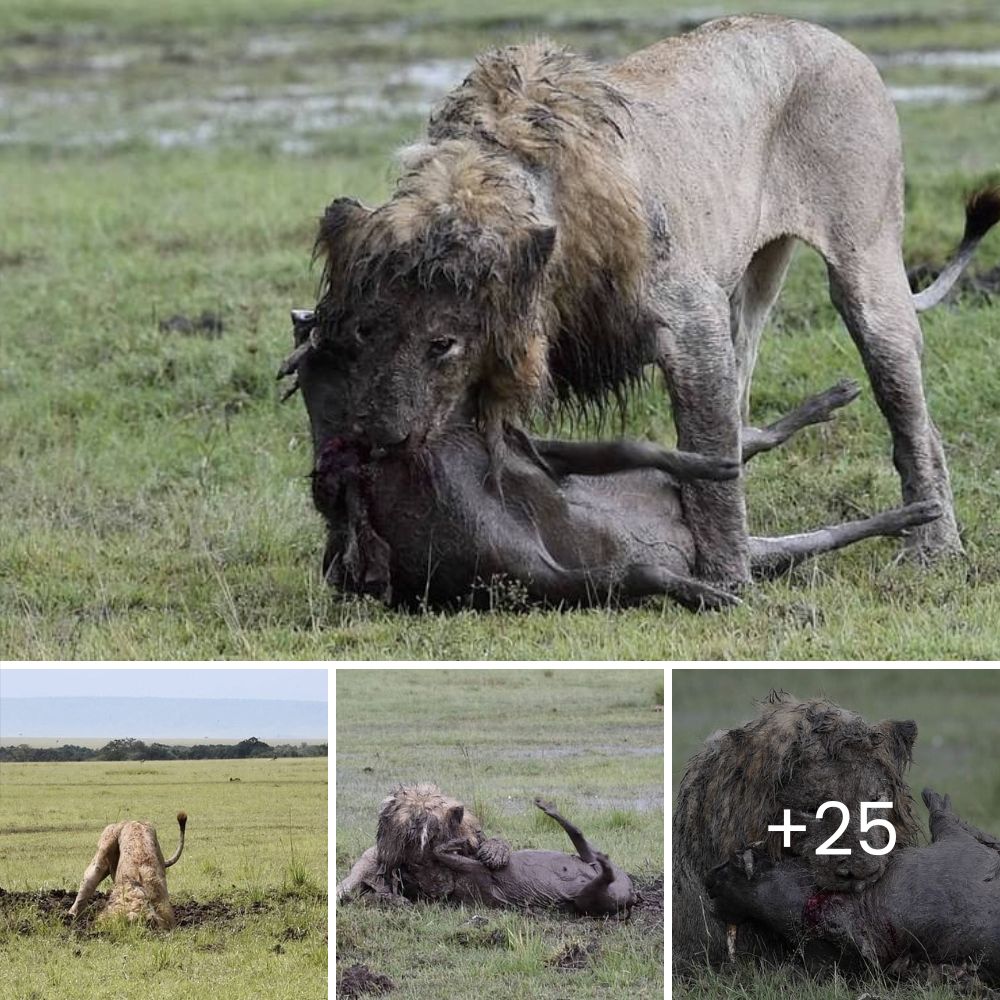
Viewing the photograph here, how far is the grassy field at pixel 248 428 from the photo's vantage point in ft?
23.1

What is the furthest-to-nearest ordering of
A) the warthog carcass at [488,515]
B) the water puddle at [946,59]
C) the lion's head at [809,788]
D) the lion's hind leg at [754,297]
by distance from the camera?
the water puddle at [946,59] → the lion's hind leg at [754,297] → the warthog carcass at [488,515] → the lion's head at [809,788]

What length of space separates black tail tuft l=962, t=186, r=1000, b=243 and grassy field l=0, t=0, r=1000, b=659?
98 cm

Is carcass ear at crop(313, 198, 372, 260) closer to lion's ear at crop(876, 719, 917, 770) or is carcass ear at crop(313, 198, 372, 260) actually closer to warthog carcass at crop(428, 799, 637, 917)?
warthog carcass at crop(428, 799, 637, 917)

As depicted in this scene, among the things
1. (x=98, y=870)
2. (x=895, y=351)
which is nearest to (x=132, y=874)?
(x=98, y=870)

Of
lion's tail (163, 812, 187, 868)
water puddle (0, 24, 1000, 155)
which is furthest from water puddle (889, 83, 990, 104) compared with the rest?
lion's tail (163, 812, 187, 868)

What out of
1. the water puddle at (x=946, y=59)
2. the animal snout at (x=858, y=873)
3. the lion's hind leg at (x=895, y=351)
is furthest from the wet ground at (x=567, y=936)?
the water puddle at (x=946, y=59)

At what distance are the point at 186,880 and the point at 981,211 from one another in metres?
5.07

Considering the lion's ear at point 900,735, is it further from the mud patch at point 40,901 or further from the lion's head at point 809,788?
the mud patch at point 40,901

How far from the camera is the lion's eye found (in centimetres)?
640

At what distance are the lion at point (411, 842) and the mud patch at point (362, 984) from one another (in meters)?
0.24

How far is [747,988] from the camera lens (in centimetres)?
518

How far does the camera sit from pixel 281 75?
26.0 meters

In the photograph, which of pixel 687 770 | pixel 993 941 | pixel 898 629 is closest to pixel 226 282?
pixel 898 629

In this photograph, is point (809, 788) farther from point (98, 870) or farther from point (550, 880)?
point (98, 870)
